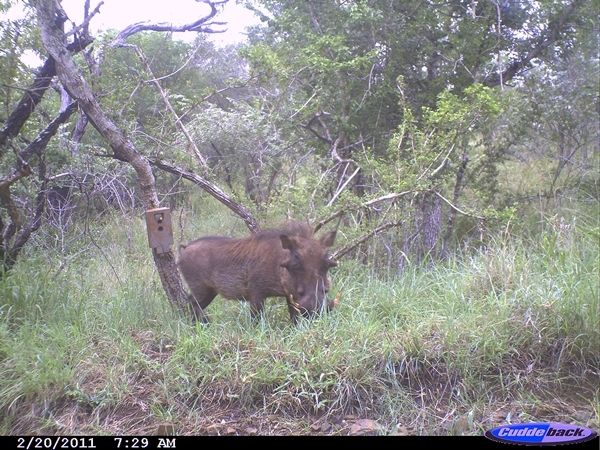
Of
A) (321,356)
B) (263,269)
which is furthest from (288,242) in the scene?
(321,356)

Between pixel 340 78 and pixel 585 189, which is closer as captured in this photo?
pixel 340 78

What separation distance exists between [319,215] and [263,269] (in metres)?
1.47

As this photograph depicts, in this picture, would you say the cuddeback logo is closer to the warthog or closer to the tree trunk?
the warthog

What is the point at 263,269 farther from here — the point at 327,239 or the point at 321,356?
the point at 321,356

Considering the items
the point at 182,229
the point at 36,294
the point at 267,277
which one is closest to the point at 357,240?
the point at 267,277

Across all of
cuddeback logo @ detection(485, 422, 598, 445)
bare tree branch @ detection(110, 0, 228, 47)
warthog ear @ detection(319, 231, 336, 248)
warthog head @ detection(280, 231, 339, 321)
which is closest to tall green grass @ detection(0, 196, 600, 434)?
warthog head @ detection(280, 231, 339, 321)

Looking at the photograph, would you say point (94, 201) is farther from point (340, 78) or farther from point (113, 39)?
point (340, 78)

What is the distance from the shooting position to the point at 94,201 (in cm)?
712

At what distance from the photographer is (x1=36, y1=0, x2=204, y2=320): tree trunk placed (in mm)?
4777

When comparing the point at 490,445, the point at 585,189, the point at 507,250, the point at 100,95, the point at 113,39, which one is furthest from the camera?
the point at 585,189

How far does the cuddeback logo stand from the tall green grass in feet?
3.35

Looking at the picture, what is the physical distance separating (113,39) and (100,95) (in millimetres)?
1410

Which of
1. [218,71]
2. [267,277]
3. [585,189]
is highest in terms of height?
[218,71]

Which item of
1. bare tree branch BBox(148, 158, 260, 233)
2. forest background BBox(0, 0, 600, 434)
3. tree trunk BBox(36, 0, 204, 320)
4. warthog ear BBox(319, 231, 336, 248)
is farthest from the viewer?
bare tree branch BBox(148, 158, 260, 233)
